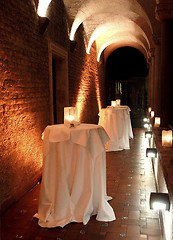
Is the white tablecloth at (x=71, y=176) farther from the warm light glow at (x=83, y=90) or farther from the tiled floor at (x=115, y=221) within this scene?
the warm light glow at (x=83, y=90)

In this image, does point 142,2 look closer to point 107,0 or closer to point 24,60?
point 107,0

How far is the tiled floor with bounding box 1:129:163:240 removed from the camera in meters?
2.82

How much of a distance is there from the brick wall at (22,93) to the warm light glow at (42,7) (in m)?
0.32

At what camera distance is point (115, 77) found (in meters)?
15.6

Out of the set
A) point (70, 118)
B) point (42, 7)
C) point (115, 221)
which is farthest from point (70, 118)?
point (42, 7)

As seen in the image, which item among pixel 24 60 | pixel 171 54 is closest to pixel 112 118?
pixel 171 54

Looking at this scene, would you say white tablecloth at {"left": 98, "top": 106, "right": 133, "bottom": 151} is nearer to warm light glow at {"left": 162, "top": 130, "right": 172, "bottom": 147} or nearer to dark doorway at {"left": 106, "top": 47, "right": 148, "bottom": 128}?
warm light glow at {"left": 162, "top": 130, "right": 172, "bottom": 147}

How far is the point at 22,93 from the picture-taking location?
166 inches

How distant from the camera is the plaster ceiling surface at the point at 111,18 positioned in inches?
272

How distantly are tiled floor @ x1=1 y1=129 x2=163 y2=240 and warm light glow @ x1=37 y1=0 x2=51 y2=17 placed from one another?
329 cm

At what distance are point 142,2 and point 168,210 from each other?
5.49m

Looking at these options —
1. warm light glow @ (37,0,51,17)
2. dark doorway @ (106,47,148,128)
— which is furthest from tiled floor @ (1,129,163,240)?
dark doorway @ (106,47,148,128)

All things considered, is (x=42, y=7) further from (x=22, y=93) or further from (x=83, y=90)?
(x=83, y=90)

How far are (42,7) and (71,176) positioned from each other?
3610 millimetres
